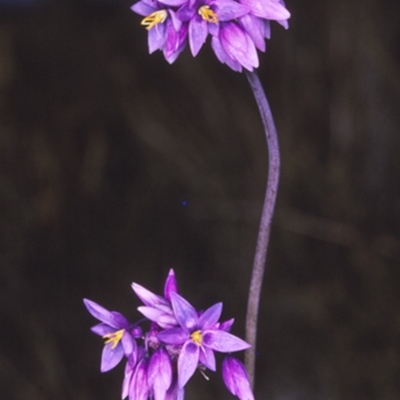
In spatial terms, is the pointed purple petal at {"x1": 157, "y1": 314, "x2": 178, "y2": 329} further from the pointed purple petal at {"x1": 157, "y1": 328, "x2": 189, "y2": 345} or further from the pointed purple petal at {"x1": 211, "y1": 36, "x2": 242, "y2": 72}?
the pointed purple petal at {"x1": 211, "y1": 36, "x2": 242, "y2": 72}

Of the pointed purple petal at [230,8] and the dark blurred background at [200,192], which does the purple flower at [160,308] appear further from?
the dark blurred background at [200,192]

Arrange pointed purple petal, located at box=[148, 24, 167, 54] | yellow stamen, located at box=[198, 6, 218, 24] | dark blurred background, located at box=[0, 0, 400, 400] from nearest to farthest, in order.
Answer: yellow stamen, located at box=[198, 6, 218, 24] < pointed purple petal, located at box=[148, 24, 167, 54] < dark blurred background, located at box=[0, 0, 400, 400]

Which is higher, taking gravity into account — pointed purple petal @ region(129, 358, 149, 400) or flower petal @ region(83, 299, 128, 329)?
flower petal @ region(83, 299, 128, 329)

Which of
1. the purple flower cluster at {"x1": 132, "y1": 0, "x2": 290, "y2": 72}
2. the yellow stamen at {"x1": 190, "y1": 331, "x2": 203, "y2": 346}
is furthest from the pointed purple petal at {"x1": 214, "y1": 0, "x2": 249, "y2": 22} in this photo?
the yellow stamen at {"x1": 190, "y1": 331, "x2": 203, "y2": 346}

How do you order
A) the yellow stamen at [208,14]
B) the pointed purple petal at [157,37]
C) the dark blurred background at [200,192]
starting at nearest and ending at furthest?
the yellow stamen at [208,14] < the pointed purple petal at [157,37] < the dark blurred background at [200,192]

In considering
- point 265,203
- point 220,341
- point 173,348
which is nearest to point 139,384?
point 173,348

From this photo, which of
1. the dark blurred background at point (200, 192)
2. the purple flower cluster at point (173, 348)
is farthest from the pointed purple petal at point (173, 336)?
the dark blurred background at point (200, 192)
